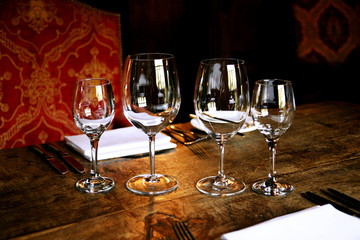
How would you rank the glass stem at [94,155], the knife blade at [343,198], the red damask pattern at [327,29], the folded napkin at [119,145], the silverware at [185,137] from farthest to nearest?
the red damask pattern at [327,29]
the silverware at [185,137]
the folded napkin at [119,145]
the glass stem at [94,155]
the knife blade at [343,198]

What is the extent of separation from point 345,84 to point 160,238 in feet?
8.53

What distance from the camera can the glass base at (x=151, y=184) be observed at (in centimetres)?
84

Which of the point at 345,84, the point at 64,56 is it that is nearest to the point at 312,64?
the point at 345,84

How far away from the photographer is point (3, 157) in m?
1.05

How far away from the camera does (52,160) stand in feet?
3.29

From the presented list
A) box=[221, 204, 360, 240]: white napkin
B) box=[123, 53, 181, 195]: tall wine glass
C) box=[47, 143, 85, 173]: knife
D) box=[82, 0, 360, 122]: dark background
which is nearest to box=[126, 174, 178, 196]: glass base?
box=[123, 53, 181, 195]: tall wine glass

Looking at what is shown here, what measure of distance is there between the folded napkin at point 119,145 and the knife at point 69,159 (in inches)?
1.1

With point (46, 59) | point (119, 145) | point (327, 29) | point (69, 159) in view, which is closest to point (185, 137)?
point (119, 145)

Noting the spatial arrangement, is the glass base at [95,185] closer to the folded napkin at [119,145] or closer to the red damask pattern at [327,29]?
the folded napkin at [119,145]

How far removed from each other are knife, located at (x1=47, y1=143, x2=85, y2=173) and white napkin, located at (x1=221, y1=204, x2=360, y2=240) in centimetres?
42

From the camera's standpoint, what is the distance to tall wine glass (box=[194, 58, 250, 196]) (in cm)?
80

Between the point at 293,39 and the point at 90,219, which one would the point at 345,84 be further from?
the point at 90,219

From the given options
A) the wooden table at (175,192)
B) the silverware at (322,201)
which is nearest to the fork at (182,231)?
the wooden table at (175,192)

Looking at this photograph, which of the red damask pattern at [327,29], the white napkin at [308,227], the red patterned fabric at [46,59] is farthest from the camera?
the red damask pattern at [327,29]
